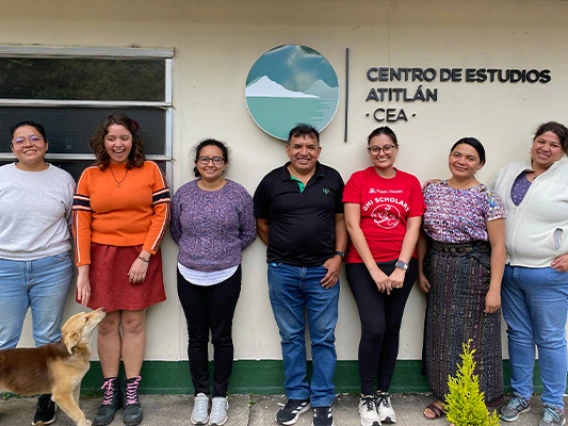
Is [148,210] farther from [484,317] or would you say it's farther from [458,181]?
[484,317]

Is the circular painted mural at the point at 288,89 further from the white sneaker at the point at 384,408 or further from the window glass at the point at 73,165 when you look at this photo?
the white sneaker at the point at 384,408

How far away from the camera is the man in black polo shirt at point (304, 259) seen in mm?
3027

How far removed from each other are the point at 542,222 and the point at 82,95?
3.42 m

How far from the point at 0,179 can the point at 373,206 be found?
2.52m

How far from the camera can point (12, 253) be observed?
9.66 feet

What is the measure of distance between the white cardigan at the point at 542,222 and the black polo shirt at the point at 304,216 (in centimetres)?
123

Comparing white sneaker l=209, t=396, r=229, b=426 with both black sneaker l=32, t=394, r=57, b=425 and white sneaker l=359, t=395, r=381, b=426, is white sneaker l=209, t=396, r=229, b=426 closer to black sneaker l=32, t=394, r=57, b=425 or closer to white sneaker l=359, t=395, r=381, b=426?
white sneaker l=359, t=395, r=381, b=426

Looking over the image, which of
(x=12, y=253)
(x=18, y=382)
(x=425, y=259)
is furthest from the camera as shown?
(x=425, y=259)

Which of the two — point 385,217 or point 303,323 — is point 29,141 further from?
point 385,217

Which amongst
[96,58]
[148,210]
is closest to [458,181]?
[148,210]

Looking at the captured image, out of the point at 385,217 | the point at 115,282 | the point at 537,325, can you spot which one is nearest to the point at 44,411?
the point at 115,282

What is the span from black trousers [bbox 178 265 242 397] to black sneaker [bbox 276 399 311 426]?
43 cm

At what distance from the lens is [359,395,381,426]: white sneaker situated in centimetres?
305

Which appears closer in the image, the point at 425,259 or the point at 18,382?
the point at 18,382
